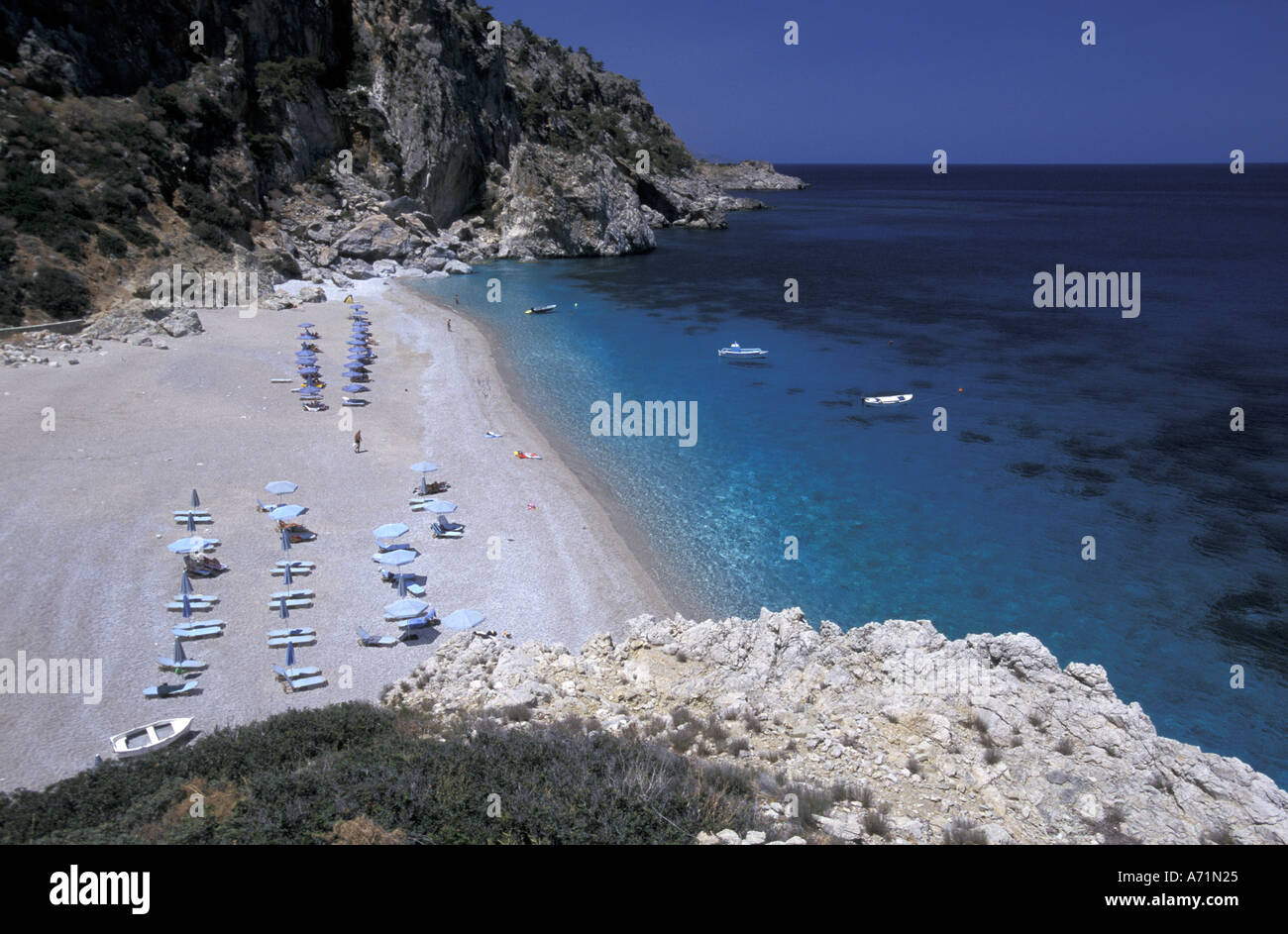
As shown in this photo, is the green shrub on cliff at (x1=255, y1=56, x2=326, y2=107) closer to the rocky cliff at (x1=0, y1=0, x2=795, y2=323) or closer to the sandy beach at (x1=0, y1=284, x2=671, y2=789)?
the rocky cliff at (x1=0, y1=0, x2=795, y2=323)

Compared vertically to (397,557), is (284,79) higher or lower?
higher

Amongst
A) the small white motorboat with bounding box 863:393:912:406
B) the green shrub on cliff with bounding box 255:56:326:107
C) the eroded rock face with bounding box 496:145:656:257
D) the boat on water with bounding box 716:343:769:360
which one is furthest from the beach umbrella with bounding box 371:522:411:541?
the eroded rock face with bounding box 496:145:656:257

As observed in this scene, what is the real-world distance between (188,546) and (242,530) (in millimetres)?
2147

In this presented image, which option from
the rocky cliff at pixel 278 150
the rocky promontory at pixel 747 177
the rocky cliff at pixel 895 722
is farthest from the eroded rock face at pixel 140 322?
the rocky promontory at pixel 747 177

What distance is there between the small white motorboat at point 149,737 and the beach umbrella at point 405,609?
382 centimetres

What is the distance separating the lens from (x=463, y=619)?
15211 mm

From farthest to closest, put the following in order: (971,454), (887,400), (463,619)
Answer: (887,400), (971,454), (463,619)

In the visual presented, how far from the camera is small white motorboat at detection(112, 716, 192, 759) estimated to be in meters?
11.3

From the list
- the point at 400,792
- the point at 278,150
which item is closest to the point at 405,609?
the point at 400,792

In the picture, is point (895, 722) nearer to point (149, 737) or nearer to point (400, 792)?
point (400, 792)

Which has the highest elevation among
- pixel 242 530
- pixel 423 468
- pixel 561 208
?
pixel 561 208

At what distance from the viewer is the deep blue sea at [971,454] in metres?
17.0
